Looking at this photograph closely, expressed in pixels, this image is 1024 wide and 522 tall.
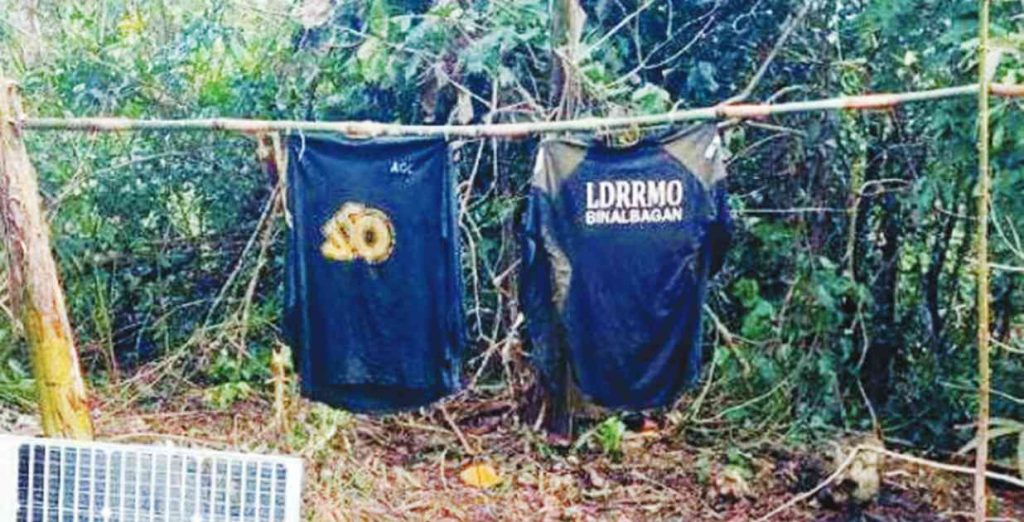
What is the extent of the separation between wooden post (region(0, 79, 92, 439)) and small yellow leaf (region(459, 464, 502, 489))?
1.80 metres

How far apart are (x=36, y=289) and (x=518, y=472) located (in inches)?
89.7

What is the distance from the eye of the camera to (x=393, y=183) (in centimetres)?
339

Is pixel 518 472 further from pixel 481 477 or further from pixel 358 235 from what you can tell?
pixel 358 235

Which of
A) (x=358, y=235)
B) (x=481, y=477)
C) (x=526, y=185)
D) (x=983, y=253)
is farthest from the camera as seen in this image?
(x=526, y=185)

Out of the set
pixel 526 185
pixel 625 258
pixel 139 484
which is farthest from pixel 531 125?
pixel 526 185

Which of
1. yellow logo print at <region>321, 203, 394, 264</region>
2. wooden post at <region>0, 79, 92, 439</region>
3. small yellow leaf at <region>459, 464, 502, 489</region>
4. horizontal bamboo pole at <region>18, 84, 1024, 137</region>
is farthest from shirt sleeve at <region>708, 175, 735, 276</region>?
wooden post at <region>0, 79, 92, 439</region>

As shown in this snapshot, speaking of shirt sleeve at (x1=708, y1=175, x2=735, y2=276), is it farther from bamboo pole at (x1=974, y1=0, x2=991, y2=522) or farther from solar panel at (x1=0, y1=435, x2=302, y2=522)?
solar panel at (x1=0, y1=435, x2=302, y2=522)

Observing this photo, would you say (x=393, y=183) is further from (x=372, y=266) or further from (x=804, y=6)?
(x=804, y=6)

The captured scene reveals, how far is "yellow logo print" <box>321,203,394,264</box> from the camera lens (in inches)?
134

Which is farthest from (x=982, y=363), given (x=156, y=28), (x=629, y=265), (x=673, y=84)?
(x=156, y=28)

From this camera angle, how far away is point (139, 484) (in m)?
2.82

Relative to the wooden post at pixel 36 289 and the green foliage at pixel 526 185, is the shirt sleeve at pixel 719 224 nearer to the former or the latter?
the green foliage at pixel 526 185

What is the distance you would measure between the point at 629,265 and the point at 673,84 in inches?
95.8

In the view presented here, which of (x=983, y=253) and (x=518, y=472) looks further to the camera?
(x=518, y=472)
